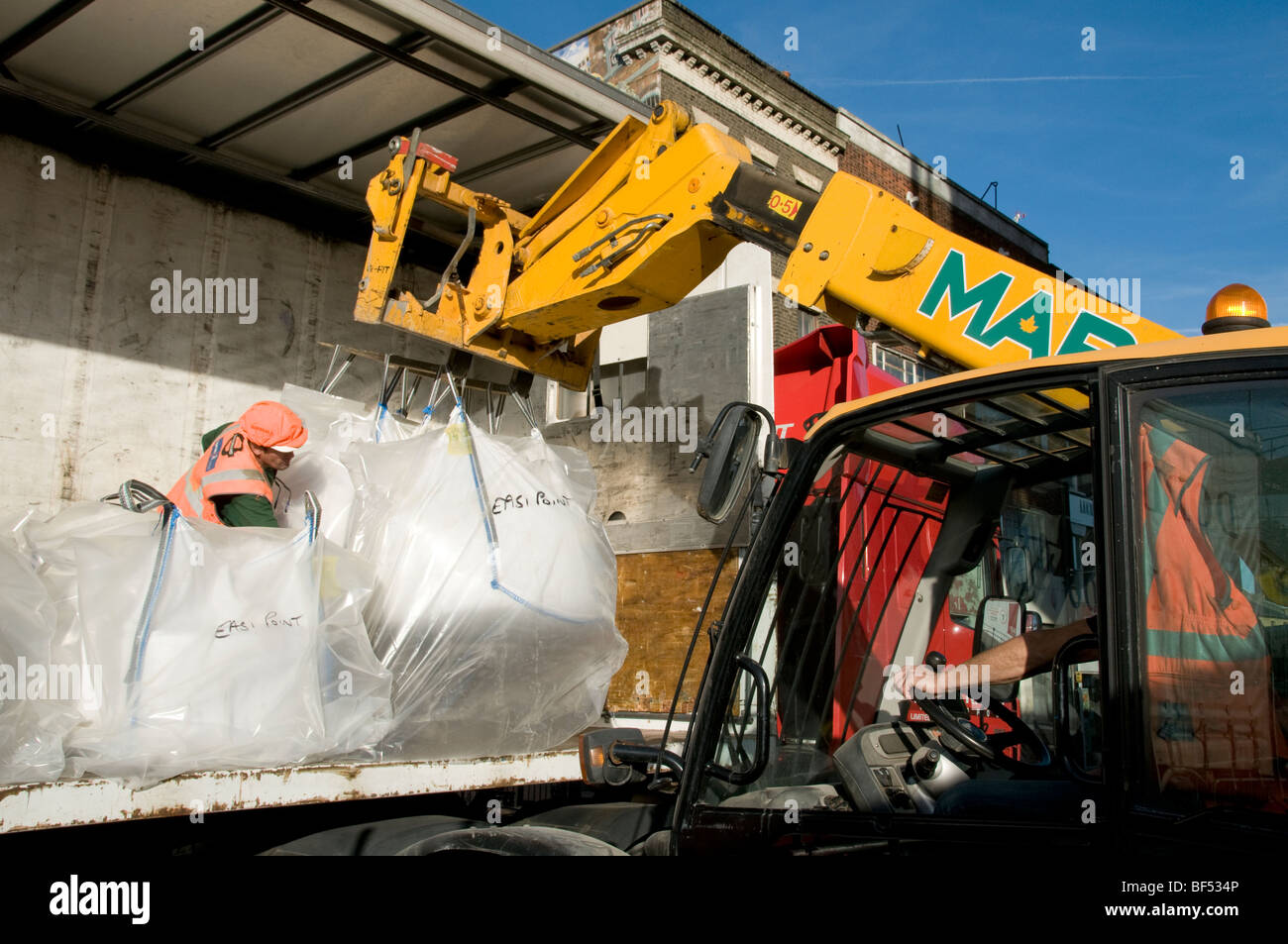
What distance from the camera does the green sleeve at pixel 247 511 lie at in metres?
3.72

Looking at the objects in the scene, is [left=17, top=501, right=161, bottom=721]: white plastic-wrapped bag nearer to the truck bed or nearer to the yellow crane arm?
the truck bed

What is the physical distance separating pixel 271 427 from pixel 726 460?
2225 mm

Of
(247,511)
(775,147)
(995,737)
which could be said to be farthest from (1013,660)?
(775,147)

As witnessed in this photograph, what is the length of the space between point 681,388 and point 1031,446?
11.3ft

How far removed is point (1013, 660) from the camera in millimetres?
2051

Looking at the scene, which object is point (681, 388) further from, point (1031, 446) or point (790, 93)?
point (790, 93)

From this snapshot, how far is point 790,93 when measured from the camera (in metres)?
15.9

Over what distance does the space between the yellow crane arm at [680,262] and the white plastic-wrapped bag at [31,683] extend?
2158mm

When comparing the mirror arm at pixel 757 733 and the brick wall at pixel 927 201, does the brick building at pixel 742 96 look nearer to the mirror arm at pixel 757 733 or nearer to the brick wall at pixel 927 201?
the brick wall at pixel 927 201

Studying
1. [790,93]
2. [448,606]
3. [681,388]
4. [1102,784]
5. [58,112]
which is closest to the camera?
[1102,784]

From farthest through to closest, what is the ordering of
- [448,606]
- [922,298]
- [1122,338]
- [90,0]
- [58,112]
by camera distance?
[58,112] → [90,0] → [448,606] → [922,298] → [1122,338]

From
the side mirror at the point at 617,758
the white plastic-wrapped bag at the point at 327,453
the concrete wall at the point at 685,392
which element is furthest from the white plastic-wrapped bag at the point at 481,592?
the concrete wall at the point at 685,392

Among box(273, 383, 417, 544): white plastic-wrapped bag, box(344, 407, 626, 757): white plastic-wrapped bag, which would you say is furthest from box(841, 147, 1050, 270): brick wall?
box(344, 407, 626, 757): white plastic-wrapped bag

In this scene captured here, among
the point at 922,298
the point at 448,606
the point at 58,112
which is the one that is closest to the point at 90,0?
the point at 58,112
